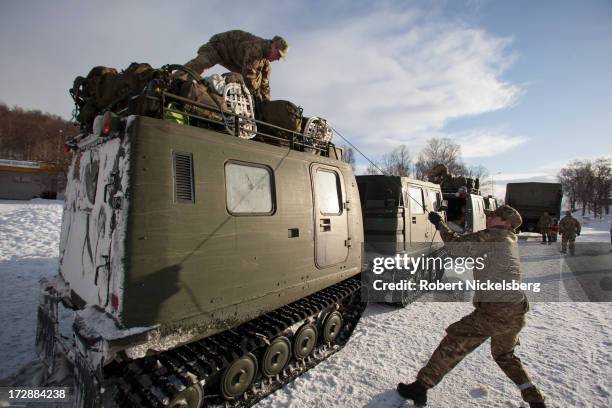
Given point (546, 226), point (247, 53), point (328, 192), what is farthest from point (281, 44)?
point (546, 226)

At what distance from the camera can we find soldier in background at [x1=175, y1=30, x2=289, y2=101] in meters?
4.82

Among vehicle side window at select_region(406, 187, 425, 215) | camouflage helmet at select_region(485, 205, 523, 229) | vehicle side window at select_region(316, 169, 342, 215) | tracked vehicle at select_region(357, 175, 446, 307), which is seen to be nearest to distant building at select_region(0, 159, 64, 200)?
tracked vehicle at select_region(357, 175, 446, 307)

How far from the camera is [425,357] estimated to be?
4.45 m

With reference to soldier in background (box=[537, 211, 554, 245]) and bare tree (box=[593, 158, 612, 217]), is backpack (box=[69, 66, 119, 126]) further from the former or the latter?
bare tree (box=[593, 158, 612, 217])

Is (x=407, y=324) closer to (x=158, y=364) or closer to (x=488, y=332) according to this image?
(x=488, y=332)

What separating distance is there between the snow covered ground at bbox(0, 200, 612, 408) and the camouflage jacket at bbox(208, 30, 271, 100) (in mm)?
4113

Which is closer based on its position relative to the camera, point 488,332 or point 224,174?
point 224,174

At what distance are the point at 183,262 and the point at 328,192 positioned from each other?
2.41 m

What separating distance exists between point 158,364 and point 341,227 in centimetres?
275

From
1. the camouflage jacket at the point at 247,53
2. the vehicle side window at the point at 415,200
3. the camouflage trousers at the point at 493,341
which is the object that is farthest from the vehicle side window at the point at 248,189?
the vehicle side window at the point at 415,200

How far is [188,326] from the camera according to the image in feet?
8.50

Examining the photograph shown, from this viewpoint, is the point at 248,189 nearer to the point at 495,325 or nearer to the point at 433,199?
the point at 495,325

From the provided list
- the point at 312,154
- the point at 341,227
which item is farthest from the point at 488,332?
the point at 312,154

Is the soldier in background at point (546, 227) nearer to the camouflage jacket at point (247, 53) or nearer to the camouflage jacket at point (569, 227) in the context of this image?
the camouflage jacket at point (569, 227)
